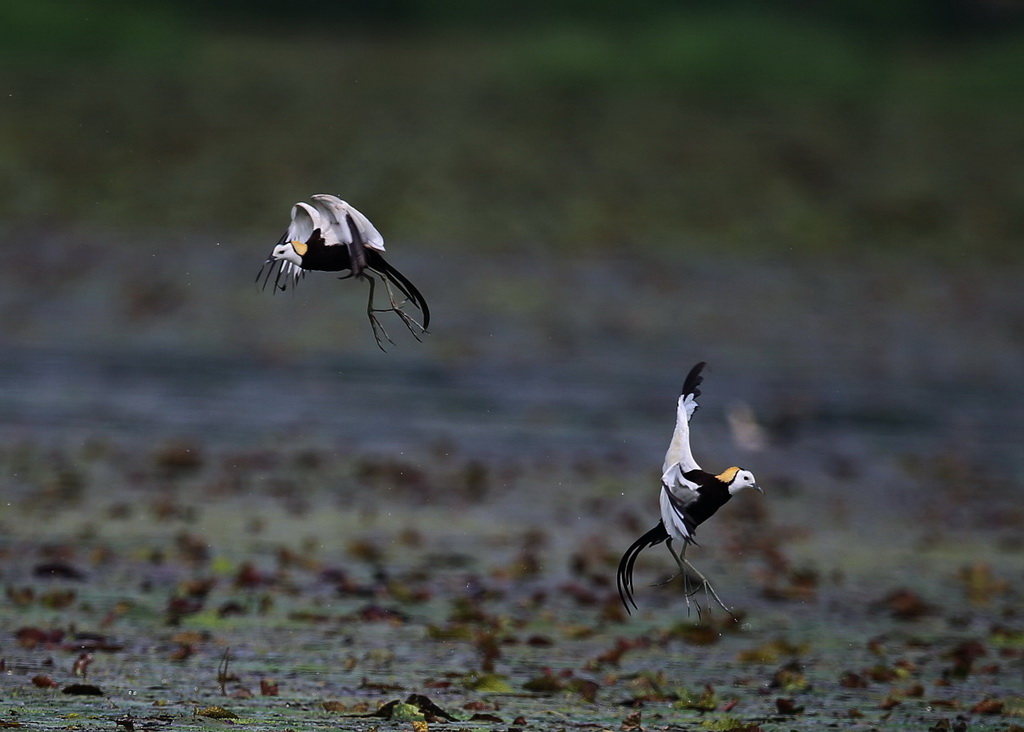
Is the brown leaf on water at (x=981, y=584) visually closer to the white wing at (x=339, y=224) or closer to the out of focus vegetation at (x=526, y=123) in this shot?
the white wing at (x=339, y=224)

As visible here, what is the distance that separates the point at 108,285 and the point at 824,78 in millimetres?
14201

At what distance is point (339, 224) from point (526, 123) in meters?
21.3

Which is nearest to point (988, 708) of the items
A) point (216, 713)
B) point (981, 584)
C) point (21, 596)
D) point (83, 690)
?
point (981, 584)

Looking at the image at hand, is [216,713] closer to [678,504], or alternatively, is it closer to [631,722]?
[631,722]

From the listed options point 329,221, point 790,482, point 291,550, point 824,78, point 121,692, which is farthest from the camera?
point 824,78

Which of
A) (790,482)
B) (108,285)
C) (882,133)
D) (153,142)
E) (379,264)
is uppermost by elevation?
(882,133)

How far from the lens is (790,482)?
1277 cm

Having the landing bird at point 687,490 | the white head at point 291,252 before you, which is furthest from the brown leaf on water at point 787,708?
the white head at point 291,252

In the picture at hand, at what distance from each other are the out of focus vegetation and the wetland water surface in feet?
8.92

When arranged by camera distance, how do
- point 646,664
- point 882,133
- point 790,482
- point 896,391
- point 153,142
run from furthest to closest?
point 882,133
point 153,142
point 896,391
point 790,482
point 646,664

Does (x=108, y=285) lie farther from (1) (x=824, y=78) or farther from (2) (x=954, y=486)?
(1) (x=824, y=78)

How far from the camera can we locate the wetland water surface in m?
7.38

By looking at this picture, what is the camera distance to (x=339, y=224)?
4.95 m

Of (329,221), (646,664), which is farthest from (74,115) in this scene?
(329,221)
